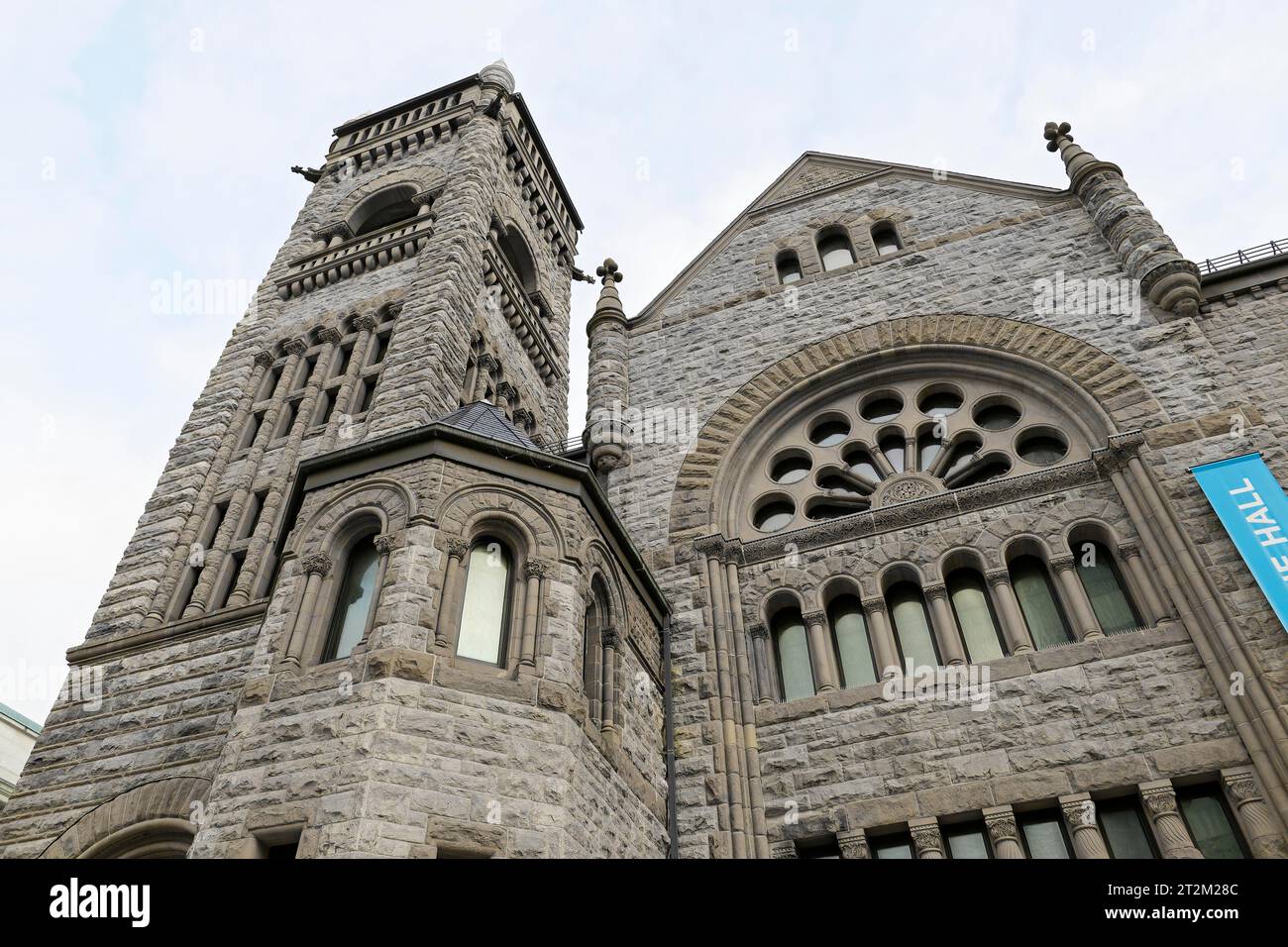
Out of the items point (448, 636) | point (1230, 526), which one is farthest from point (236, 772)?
point (1230, 526)

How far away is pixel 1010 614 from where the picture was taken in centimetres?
1173

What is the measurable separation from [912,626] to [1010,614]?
1.21 m

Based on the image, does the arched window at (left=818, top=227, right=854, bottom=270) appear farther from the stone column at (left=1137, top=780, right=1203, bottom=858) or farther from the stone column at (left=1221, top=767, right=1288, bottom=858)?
the stone column at (left=1221, top=767, right=1288, bottom=858)

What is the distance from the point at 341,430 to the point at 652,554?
7.11 m

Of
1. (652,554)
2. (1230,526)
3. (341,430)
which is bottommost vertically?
(1230,526)

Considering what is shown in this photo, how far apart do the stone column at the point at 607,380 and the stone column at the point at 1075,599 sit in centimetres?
655

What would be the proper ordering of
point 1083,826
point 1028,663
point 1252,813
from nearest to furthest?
point 1252,813
point 1083,826
point 1028,663

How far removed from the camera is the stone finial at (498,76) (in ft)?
97.6

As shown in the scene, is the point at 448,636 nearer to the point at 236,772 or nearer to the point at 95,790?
the point at 236,772

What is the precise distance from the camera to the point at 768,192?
19.8 meters

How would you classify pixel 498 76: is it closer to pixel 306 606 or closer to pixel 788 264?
pixel 788 264

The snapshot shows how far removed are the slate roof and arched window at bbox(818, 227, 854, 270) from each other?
305 inches

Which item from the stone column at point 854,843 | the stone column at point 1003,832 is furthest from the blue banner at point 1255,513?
the stone column at point 854,843

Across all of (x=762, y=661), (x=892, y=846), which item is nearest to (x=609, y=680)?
(x=762, y=661)
